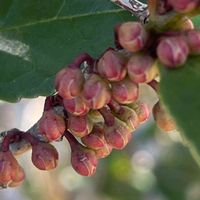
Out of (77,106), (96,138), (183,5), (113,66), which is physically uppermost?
(183,5)

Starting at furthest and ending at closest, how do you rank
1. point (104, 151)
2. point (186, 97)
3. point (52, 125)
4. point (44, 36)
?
point (44, 36)
point (104, 151)
point (52, 125)
point (186, 97)

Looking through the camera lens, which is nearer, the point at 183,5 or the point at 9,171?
the point at 183,5

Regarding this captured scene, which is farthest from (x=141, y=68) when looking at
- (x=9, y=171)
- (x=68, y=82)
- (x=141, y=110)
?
(x=9, y=171)

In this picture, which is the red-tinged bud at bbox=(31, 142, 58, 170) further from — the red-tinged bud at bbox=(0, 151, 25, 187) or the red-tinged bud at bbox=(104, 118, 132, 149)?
the red-tinged bud at bbox=(104, 118, 132, 149)

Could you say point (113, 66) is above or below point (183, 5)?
below

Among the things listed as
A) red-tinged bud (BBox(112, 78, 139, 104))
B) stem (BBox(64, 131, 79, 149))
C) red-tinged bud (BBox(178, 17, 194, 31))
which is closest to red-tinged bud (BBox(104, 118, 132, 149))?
stem (BBox(64, 131, 79, 149))

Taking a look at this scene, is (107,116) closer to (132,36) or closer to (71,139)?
(71,139)
